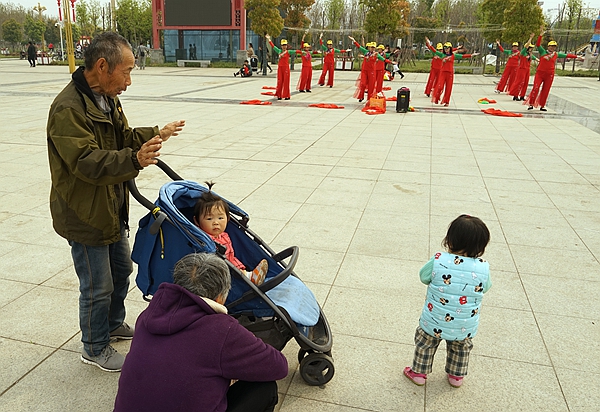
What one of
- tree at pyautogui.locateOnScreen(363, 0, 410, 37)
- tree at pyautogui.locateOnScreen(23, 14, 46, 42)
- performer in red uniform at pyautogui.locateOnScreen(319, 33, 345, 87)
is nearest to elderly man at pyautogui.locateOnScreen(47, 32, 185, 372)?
performer in red uniform at pyautogui.locateOnScreen(319, 33, 345, 87)

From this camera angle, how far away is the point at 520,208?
586 centimetres

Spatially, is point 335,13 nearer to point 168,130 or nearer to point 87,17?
point 87,17

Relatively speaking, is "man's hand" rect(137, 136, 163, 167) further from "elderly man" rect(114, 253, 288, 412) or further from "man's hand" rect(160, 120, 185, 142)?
"elderly man" rect(114, 253, 288, 412)

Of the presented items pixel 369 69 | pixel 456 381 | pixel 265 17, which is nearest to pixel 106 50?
pixel 456 381

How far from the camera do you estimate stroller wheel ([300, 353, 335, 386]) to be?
272 cm

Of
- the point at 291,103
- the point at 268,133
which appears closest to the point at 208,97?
the point at 291,103

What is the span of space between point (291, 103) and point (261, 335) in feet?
44.4

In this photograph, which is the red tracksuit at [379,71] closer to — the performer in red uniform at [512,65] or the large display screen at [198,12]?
the performer in red uniform at [512,65]

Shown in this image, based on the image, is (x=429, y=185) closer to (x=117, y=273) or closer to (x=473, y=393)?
(x=473, y=393)

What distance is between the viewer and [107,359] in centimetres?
286

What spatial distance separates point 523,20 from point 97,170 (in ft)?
81.8

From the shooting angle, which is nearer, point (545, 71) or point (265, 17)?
point (545, 71)

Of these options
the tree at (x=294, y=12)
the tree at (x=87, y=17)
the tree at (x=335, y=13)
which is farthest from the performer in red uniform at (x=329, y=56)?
the tree at (x=87, y=17)

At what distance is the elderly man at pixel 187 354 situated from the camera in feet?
6.01
